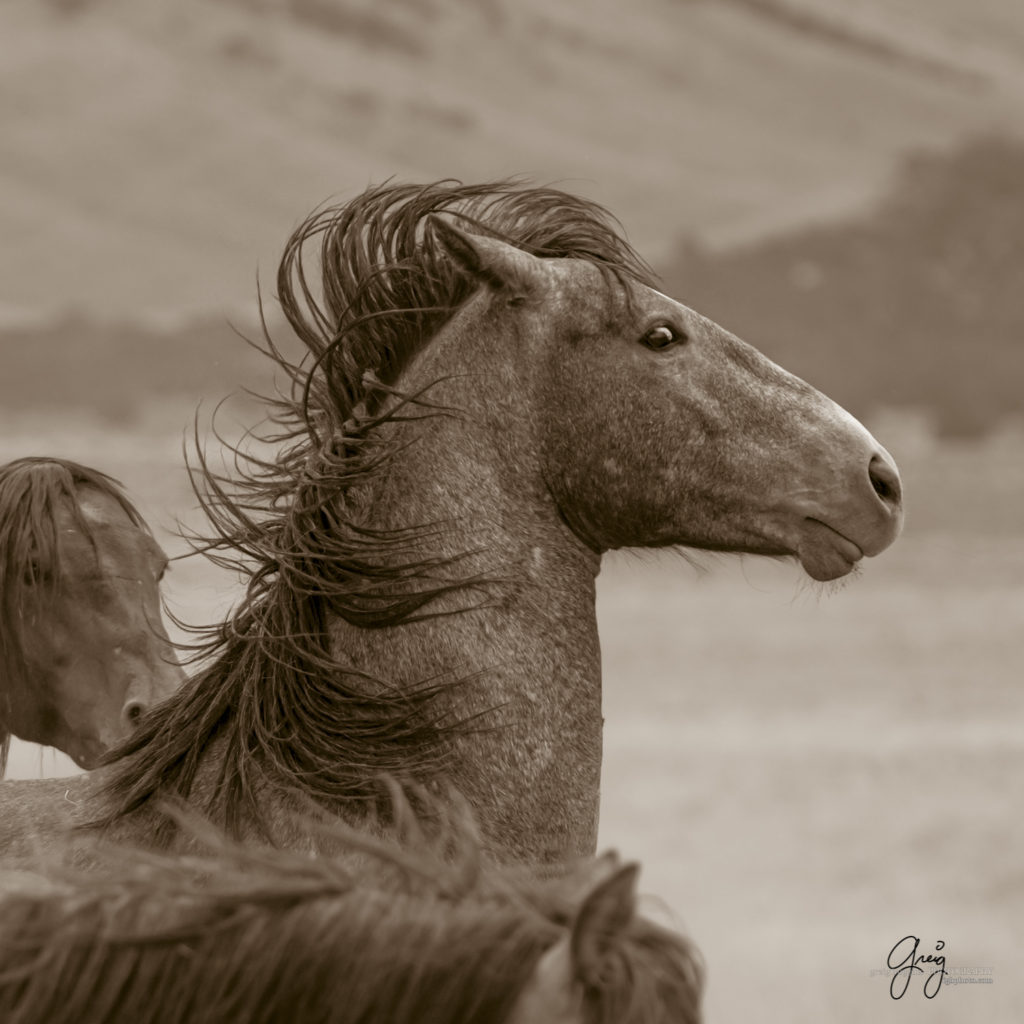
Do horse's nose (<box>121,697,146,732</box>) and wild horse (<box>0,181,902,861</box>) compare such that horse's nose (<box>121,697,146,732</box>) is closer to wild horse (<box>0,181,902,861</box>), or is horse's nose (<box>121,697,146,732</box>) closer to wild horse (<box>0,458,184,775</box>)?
wild horse (<box>0,458,184,775</box>)

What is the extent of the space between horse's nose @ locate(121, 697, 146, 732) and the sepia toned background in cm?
49

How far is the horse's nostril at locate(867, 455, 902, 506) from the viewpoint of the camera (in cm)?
425

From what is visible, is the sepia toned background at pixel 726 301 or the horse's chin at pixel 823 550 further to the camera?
the sepia toned background at pixel 726 301

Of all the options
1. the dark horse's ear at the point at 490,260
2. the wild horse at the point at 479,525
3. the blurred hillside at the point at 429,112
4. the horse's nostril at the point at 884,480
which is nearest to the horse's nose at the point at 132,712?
the wild horse at the point at 479,525

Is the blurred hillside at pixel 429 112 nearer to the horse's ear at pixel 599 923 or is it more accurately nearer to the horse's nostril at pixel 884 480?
the horse's nostril at pixel 884 480

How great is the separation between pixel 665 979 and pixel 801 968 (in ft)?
44.9

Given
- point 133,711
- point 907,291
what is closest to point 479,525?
point 133,711

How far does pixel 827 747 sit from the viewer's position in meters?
24.9

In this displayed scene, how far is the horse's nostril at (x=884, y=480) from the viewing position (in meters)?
4.25

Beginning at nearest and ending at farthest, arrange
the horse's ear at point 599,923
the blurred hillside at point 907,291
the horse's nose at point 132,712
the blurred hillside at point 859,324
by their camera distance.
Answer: the horse's ear at point 599,923
the horse's nose at point 132,712
the blurred hillside at point 859,324
the blurred hillside at point 907,291

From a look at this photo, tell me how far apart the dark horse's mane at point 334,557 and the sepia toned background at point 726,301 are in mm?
729

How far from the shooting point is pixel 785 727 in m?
26.2

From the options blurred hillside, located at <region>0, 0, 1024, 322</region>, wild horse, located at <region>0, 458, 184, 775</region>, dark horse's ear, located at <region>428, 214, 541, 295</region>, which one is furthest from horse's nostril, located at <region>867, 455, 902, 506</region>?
blurred hillside, located at <region>0, 0, 1024, 322</region>

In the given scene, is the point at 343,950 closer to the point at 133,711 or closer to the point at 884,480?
the point at 884,480
